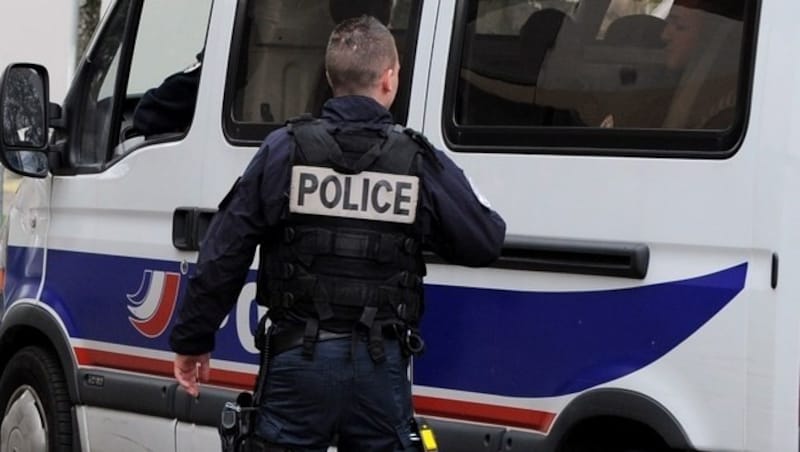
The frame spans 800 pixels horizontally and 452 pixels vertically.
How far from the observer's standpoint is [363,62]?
4047mm

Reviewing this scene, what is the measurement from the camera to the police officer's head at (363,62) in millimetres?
4047

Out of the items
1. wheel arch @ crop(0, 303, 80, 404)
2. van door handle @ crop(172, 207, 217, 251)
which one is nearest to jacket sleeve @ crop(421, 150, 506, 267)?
van door handle @ crop(172, 207, 217, 251)

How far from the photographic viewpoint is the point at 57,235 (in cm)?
637

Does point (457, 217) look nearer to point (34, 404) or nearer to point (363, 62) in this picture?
point (363, 62)

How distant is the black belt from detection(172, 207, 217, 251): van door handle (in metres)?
1.56

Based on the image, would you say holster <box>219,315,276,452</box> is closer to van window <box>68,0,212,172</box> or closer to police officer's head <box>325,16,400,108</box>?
police officer's head <box>325,16,400,108</box>

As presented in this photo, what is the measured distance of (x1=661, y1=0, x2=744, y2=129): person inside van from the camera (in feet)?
13.8

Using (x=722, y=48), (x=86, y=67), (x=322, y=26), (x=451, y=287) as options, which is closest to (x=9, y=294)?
(x=86, y=67)

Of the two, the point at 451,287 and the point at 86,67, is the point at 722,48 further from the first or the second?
the point at 86,67

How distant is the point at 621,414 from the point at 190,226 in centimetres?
200

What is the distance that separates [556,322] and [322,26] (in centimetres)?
153

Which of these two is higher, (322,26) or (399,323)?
(322,26)

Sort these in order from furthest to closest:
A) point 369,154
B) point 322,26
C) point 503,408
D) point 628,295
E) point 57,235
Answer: point 57,235 < point 322,26 < point 503,408 < point 628,295 < point 369,154

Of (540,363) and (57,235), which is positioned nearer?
(540,363)
